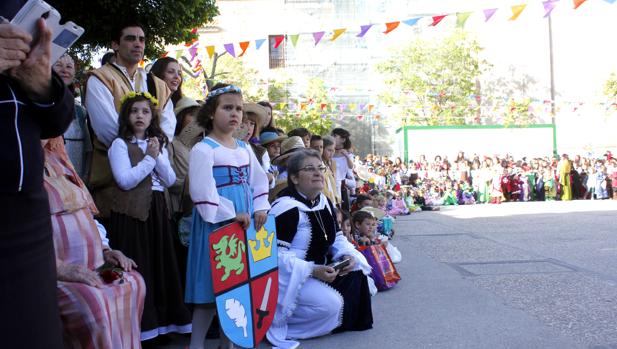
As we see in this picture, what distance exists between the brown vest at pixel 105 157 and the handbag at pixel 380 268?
8.83 feet

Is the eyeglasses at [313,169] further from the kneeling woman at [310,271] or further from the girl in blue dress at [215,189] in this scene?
the girl in blue dress at [215,189]

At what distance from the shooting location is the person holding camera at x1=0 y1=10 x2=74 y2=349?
A: 61.3 inches

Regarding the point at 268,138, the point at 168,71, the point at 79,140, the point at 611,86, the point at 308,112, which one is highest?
the point at 611,86

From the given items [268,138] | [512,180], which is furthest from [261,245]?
[512,180]

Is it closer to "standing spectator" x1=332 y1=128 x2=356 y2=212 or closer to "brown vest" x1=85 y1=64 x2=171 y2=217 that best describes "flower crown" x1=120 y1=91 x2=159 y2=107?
"brown vest" x1=85 y1=64 x2=171 y2=217

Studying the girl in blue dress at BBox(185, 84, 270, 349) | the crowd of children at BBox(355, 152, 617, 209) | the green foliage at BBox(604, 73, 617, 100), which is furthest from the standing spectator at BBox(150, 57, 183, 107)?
the green foliage at BBox(604, 73, 617, 100)

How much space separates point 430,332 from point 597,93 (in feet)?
125

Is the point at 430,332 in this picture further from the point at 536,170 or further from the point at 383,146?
the point at 383,146

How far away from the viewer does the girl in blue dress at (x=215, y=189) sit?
3771 mm

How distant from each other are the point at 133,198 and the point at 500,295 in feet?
10.8

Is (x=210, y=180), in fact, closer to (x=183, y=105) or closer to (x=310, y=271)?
(x=310, y=271)

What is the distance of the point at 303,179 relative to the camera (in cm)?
466

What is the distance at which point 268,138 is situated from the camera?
6.82m

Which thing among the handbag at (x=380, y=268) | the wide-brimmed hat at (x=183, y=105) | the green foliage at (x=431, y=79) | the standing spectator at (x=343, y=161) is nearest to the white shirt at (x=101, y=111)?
the wide-brimmed hat at (x=183, y=105)
